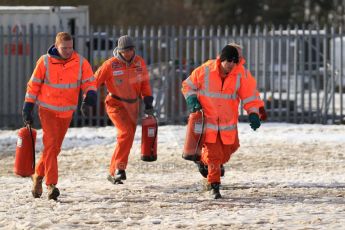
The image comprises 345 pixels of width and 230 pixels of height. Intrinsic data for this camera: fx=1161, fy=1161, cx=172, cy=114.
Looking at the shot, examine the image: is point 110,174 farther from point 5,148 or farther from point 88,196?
point 5,148

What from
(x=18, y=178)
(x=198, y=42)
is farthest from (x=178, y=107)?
(x=18, y=178)

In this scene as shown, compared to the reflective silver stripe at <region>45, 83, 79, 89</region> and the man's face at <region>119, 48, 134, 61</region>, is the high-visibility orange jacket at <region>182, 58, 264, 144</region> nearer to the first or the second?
the reflective silver stripe at <region>45, 83, 79, 89</region>

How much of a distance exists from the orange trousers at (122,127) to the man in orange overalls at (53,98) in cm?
A: 127

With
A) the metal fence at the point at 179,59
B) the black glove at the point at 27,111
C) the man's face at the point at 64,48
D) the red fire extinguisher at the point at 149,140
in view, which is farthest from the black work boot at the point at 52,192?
the metal fence at the point at 179,59

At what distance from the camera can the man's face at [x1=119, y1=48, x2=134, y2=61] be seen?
1346 centimetres

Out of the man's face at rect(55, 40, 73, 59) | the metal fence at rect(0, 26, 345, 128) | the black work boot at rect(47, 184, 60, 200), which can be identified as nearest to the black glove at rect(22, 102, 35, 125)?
the man's face at rect(55, 40, 73, 59)

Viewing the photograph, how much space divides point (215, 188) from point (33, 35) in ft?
37.9

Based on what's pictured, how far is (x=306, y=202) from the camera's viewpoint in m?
11.8

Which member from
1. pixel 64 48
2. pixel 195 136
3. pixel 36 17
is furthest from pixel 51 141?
pixel 36 17

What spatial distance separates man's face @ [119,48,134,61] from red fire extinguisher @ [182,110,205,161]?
1.54 metres

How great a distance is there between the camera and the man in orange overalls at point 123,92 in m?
13.5

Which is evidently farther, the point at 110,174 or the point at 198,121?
the point at 110,174

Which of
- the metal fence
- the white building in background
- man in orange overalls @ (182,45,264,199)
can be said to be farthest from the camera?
the white building in background

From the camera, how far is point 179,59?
22.9 m
